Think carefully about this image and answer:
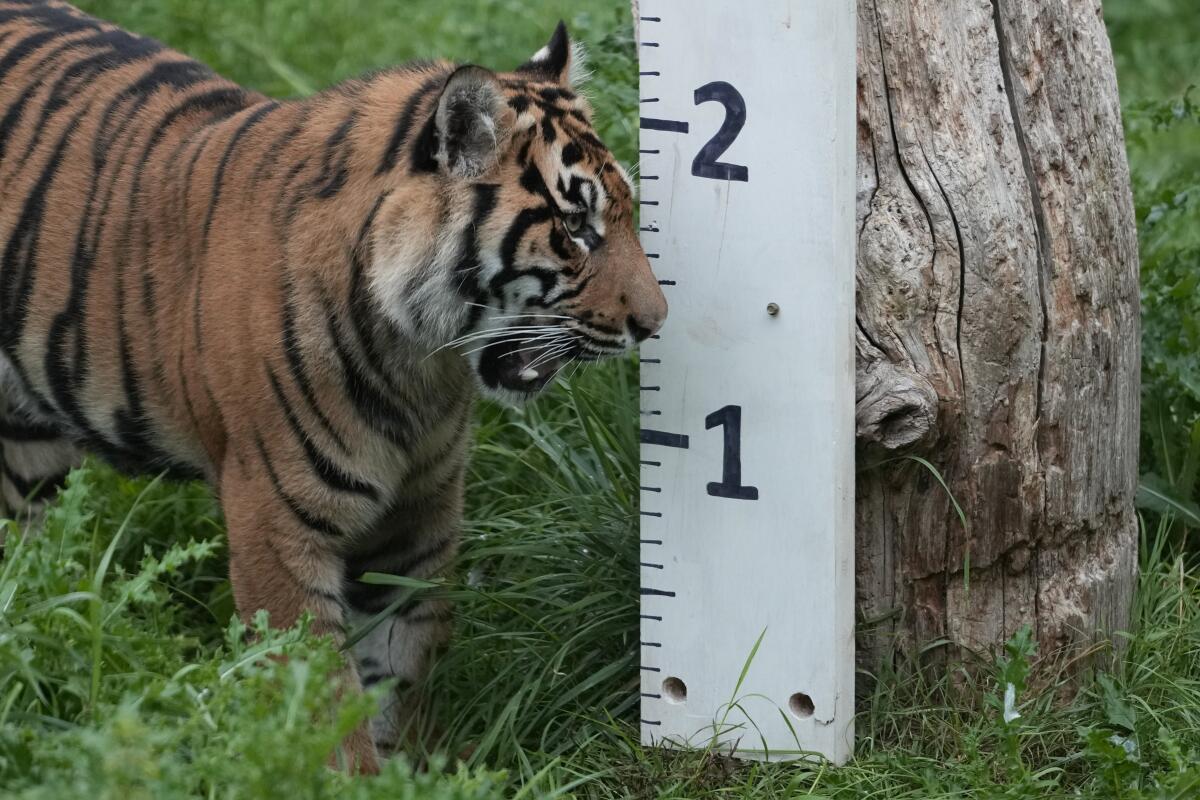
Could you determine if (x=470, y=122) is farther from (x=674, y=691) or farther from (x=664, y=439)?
(x=674, y=691)

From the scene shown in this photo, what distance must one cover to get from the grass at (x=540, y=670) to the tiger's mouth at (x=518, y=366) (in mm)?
571

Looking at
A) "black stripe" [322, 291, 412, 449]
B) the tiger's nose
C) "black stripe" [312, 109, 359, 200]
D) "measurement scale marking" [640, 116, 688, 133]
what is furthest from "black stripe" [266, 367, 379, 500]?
"measurement scale marking" [640, 116, 688, 133]

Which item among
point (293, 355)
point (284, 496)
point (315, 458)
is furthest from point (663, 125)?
point (284, 496)

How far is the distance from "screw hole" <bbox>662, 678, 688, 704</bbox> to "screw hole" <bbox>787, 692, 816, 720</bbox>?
28cm

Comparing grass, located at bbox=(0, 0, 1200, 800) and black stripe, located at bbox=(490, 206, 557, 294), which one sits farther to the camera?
black stripe, located at bbox=(490, 206, 557, 294)

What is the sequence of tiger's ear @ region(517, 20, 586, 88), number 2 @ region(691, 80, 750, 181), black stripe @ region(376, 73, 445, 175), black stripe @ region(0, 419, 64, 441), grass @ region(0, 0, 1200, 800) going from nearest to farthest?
grass @ region(0, 0, 1200, 800) → number 2 @ region(691, 80, 750, 181) → black stripe @ region(376, 73, 445, 175) → tiger's ear @ region(517, 20, 586, 88) → black stripe @ region(0, 419, 64, 441)

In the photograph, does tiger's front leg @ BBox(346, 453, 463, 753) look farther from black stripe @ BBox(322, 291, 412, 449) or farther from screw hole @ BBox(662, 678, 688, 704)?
screw hole @ BBox(662, 678, 688, 704)

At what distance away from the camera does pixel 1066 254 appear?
3.49 metres

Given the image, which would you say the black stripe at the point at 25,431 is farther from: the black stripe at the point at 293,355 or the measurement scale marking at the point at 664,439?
the measurement scale marking at the point at 664,439

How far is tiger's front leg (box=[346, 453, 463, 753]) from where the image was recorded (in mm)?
3957

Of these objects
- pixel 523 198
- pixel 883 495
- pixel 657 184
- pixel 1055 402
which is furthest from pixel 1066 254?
pixel 523 198

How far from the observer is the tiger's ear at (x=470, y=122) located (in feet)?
10.6

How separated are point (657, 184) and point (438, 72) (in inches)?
25.3

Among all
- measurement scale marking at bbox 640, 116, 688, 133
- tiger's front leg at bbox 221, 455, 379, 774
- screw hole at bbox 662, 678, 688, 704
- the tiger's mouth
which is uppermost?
measurement scale marking at bbox 640, 116, 688, 133
